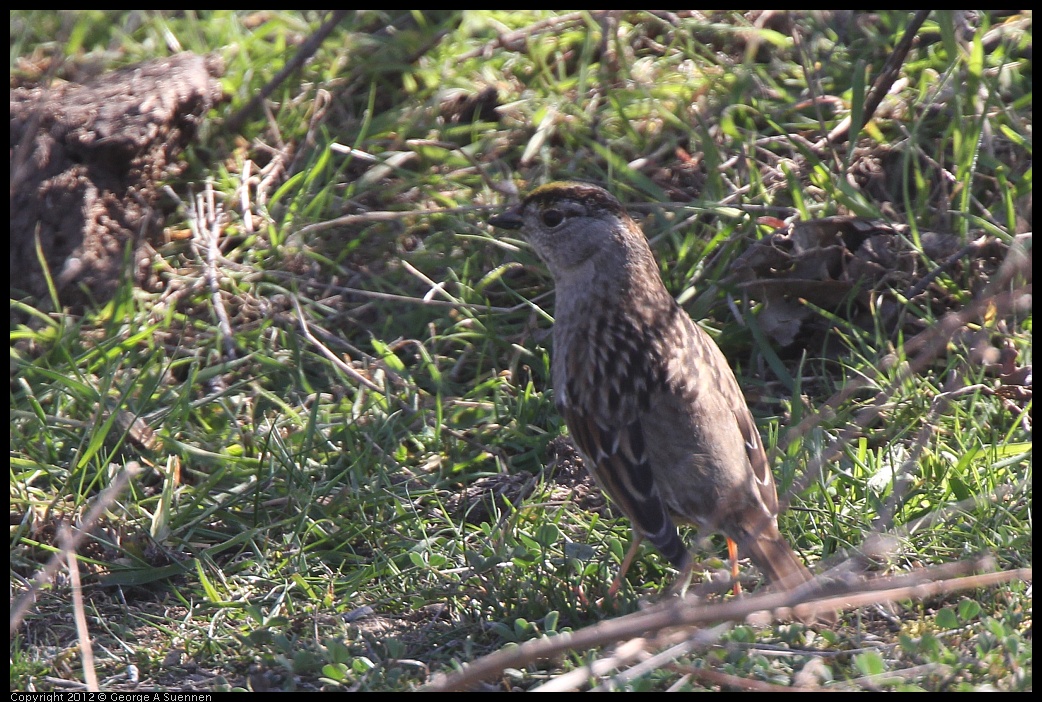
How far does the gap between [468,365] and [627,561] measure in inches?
66.5

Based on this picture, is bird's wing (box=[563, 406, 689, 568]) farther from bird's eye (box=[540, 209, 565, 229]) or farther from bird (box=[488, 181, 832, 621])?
bird's eye (box=[540, 209, 565, 229])

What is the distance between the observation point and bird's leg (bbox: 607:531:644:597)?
149 inches

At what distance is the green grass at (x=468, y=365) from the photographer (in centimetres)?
379

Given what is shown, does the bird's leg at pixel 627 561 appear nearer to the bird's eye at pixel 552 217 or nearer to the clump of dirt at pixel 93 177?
the bird's eye at pixel 552 217

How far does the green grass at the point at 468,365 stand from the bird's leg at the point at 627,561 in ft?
0.13

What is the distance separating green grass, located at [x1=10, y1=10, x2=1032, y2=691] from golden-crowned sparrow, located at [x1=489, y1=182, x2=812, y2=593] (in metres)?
0.26

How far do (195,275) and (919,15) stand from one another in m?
3.94

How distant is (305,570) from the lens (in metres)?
4.16

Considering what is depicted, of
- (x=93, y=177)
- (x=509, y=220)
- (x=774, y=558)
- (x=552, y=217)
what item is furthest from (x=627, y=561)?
(x=93, y=177)

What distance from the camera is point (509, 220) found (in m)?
4.98

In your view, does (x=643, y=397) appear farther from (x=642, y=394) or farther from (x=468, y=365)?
(x=468, y=365)

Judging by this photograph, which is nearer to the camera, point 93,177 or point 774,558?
point 774,558

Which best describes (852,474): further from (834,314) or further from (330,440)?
(330,440)

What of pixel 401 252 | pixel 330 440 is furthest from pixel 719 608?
pixel 401 252
